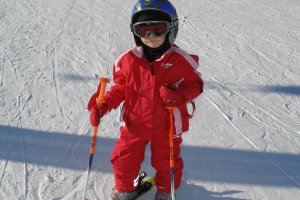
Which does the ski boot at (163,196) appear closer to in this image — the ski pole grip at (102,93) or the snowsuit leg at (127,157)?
the snowsuit leg at (127,157)

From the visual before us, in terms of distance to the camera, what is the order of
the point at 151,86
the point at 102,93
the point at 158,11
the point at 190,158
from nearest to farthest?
1. the point at 158,11
2. the point at 151,86
3. the point at 102,93
4. the point at 190,158

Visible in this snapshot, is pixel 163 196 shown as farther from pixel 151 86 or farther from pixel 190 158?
pixel 151 86

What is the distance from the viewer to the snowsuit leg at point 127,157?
9.68ft

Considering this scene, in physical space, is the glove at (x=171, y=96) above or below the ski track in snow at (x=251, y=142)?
above

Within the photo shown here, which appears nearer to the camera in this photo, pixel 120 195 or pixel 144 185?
pixel 120 195

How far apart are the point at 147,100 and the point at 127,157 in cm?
50

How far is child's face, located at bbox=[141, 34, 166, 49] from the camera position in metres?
2.66

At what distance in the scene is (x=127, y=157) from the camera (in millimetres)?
2971

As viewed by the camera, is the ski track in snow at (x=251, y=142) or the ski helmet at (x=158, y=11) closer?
the ski helmet at (x=158, y=11)

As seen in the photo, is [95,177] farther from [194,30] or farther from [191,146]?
[194,30]

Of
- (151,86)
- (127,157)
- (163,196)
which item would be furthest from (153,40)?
(163,196)

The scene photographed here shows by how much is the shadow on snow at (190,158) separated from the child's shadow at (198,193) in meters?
0.12

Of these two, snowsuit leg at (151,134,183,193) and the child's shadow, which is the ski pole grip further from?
the child's shadow

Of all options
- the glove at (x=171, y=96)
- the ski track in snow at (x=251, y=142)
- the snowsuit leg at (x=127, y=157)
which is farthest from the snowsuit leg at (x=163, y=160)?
the ski track in snow at (x=251, y=142)
